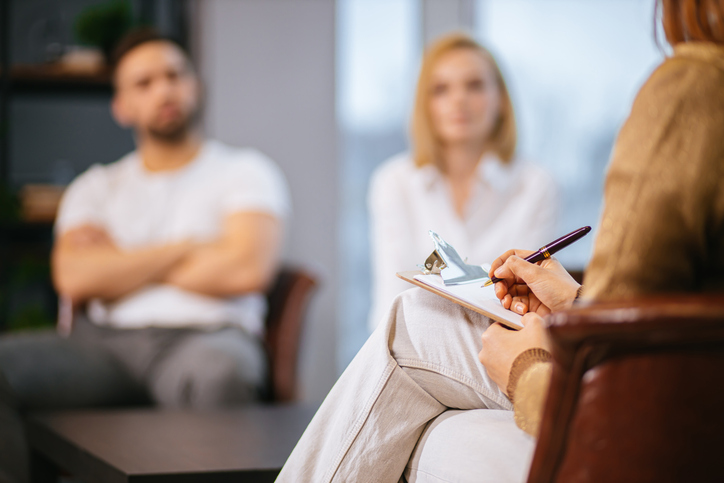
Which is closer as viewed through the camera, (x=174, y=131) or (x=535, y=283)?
(x=535, y=283)

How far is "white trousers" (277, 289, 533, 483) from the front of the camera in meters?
0.94

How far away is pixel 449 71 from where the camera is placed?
8.18ft

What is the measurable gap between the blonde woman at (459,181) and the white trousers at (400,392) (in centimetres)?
134

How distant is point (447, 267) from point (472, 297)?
0.06 m

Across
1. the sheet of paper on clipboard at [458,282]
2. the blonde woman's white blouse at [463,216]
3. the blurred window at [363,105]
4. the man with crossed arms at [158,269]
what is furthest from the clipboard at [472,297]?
the blurred window at [363,105]

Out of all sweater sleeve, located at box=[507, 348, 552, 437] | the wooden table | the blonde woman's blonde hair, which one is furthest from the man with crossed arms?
sweater sleeve, located at box=[507, 348, 552, 437]

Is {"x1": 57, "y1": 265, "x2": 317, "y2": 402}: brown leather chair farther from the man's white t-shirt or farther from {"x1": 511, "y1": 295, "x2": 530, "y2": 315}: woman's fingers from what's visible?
{"x1": 511, "y1": 295, "x2": 530, "y2": 315}: woman's fingers

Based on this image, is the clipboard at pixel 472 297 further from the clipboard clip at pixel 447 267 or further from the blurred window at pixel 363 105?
the blurred window at pixel 363 105

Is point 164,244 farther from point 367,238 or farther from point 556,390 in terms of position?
point 556,390

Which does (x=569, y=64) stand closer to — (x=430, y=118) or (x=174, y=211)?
(x=430, y=118)

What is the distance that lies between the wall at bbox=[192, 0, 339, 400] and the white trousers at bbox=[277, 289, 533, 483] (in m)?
2.33

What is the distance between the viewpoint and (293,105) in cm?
338

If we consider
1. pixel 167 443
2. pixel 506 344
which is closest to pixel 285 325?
pixel 167 443

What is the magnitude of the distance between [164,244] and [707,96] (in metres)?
2.02
